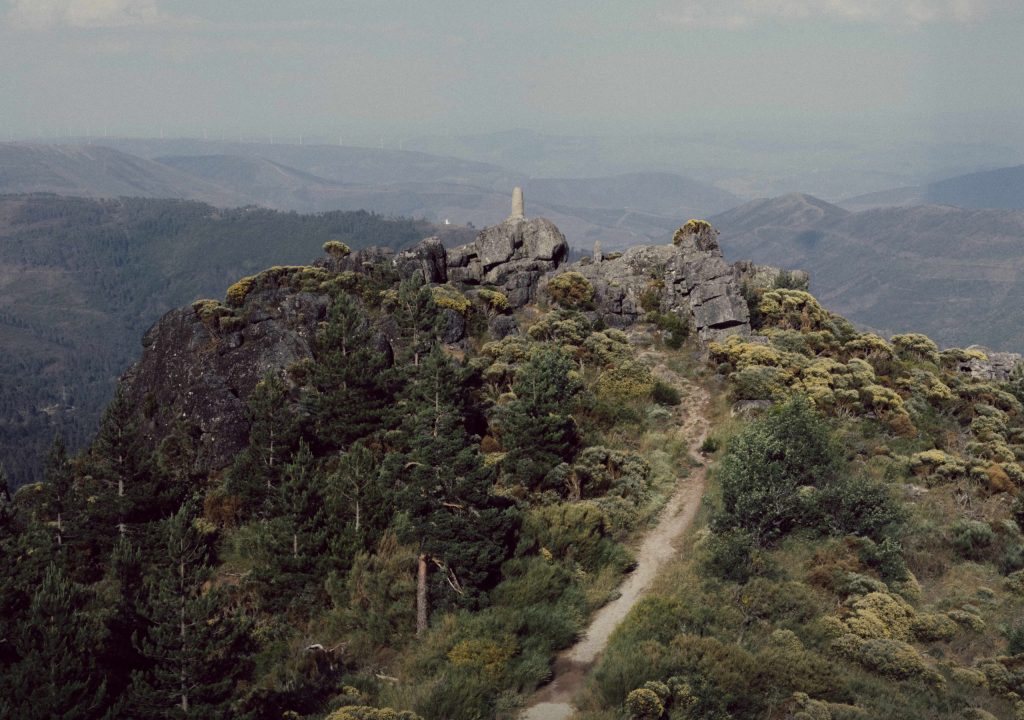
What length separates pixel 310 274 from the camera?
157 ft

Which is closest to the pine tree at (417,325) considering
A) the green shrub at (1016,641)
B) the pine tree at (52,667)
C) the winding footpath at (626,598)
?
the winding footpath at (626,598)

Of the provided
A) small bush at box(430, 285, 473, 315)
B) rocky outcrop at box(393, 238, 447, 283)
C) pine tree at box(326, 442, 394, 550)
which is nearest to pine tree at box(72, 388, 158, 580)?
pine tree at box(326, 442, 394, 550)

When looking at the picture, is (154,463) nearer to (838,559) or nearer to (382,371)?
(382,371)

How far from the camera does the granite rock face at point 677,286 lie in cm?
4697

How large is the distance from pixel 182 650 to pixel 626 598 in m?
12.1

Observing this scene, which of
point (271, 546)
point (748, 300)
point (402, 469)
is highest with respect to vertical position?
point (748, 300)

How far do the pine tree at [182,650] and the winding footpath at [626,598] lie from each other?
270 inches

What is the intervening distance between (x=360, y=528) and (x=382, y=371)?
35.5ft

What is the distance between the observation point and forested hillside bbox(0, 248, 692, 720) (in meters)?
16.5

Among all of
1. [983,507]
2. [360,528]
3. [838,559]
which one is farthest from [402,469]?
[983,507]

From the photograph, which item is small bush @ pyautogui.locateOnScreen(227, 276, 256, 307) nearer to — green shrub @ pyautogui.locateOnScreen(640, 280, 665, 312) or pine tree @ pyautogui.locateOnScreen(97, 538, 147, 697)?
green shrub @ pyautogui.locateOnScreen(640, 280, 665, 312)

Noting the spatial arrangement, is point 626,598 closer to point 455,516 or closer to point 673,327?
point 455,516

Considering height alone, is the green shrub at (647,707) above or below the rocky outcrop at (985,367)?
above

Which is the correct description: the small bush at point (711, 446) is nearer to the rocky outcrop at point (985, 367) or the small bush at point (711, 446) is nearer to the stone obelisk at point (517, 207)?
the rocky outcrop at point (985, 367)
